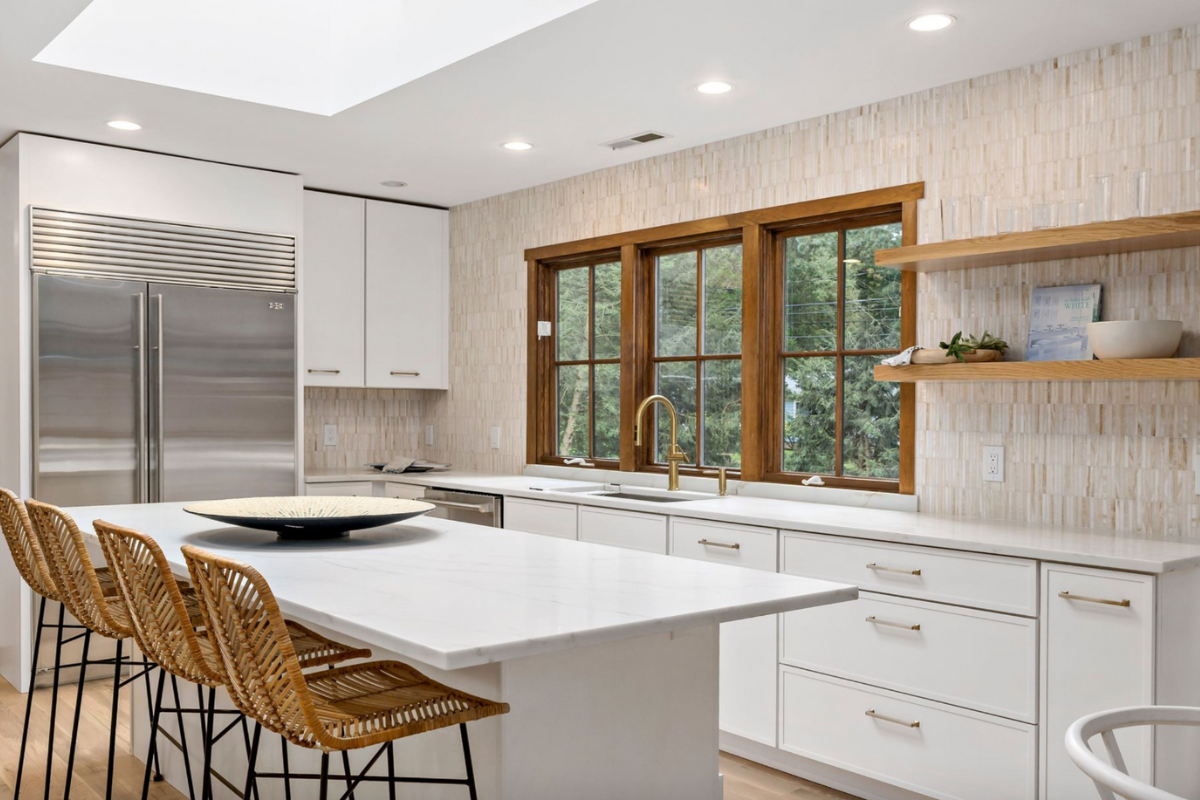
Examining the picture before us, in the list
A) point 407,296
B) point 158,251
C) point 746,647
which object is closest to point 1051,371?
point 746,647

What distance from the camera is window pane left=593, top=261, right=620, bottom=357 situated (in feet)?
15.6

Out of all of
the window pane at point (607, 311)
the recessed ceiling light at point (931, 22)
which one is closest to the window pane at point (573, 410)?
the window pane at point (607, 311)

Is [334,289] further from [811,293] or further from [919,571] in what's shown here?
[919,571]

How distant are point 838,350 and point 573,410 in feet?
5.30

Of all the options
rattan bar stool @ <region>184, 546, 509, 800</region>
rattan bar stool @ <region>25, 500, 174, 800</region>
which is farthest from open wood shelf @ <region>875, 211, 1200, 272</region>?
rattan bar stool @ <region>25, 500, 174, 800</region>

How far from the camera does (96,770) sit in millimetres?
3254

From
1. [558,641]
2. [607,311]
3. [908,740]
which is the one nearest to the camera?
[558,641]

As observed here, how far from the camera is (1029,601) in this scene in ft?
8.65

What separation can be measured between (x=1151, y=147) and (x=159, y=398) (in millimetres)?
3833

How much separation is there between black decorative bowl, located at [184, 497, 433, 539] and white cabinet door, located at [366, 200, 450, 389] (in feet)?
8.16

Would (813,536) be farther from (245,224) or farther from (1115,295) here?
(245,224)

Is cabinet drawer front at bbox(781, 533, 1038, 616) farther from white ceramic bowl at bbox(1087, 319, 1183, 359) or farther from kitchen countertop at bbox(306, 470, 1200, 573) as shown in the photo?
white ceramic bowl at bbox(1087, 319, 1183, 359)

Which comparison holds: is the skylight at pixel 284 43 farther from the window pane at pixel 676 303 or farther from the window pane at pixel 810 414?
the window pane at pixel 810 414

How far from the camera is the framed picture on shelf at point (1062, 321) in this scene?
2.95 meters
